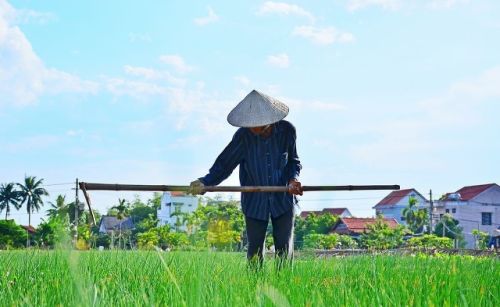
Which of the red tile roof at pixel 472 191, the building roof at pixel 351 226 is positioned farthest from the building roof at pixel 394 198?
the building roof at pixel 351 226

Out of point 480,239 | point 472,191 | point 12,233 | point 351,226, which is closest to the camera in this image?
point 480,239

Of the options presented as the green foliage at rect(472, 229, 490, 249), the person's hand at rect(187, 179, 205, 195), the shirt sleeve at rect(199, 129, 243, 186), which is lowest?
the green foliage at rect(472, 229, 490, 249)

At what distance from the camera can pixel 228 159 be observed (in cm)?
509

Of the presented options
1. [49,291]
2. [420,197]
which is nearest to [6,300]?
[49,291]

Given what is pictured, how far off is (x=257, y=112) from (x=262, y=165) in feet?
1.30

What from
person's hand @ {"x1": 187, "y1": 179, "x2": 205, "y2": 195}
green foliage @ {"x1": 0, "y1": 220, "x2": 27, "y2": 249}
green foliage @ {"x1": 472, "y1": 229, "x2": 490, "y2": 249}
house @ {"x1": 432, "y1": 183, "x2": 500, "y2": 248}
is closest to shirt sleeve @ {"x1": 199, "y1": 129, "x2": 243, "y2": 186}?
person's hand @ {"x1": 187, "y1": 179, "x2": 205, "y2": 195}

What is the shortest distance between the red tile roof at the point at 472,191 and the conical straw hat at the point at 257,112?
60.7 meters

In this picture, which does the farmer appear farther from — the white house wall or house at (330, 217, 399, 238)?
the white house wall

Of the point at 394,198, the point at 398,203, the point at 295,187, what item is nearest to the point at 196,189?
the point at 295,187

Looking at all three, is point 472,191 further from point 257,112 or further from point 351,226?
point 257,112

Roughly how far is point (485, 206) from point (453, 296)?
6332 cm

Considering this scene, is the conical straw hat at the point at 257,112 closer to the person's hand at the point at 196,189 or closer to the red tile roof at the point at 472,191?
the person's hand at the point at 196,189

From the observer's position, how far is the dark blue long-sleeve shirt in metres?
4.93

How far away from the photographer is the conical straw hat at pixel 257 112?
4871 mm
